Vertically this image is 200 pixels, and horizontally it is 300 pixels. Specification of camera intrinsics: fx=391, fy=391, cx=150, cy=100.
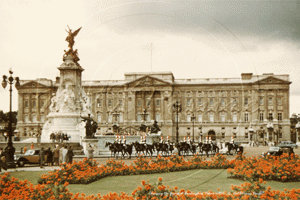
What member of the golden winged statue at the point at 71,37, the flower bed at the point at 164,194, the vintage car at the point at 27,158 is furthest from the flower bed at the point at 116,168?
the golden winged statue at the point at 71,37

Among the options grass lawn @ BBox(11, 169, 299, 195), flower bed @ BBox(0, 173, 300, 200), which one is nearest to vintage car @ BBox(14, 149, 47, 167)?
grass lawn @ BBox(11, 169, 299, 195)

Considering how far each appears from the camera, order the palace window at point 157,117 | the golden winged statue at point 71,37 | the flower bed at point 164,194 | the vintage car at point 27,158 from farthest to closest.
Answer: the palace window at point 157,117
the golden winged statue at point 71,37
the vintage car at point 27,158
the flower bed at point 164,194

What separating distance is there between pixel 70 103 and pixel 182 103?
54.3 m

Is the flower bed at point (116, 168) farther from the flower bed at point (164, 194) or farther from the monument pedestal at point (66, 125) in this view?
the monument pedestal at point (66, 125)

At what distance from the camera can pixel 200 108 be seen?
91.2 meters

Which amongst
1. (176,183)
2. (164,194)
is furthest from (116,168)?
(164,194)

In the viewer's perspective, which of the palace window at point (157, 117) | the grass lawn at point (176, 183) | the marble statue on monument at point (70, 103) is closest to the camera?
the grass lawn at point (176, 183)

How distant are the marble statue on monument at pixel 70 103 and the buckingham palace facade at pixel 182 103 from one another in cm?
4751

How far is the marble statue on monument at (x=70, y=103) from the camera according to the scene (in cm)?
3741

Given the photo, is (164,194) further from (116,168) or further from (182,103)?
(182,103)

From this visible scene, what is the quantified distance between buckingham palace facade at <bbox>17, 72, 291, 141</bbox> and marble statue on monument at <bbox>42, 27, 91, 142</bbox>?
4751 centimetres

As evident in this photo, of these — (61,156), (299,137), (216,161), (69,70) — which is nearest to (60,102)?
(69,70)

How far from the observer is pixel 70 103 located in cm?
3797

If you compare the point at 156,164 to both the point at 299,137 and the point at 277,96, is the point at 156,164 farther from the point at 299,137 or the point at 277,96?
the point at 277,96
